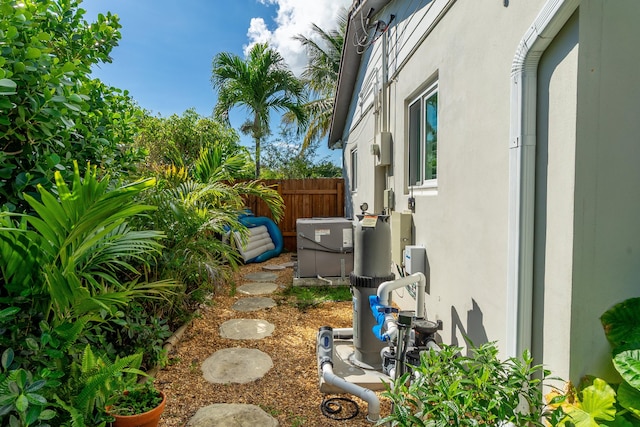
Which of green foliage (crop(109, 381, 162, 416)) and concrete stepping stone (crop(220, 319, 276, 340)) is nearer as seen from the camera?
green foliage (crop(109, 381, 162, 416))

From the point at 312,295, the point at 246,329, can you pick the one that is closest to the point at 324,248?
the point at 312,295

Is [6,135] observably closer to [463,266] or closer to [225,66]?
[463,266]

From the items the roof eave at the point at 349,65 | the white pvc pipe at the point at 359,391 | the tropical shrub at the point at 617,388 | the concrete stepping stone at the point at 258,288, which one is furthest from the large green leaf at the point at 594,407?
the roof eave at the point at 349,65

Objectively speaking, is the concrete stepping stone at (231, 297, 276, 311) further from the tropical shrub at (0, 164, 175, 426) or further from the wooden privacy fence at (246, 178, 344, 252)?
the wooden privacy fence at (246, 178, 344, 252)

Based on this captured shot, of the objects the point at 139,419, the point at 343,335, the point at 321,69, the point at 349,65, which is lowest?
the point at 343,335

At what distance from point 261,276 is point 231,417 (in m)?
4.12

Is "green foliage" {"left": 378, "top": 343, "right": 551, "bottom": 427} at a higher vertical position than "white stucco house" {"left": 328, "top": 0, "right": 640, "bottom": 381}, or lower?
lower

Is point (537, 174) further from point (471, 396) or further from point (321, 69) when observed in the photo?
point (321, 69)

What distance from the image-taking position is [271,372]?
116 inches

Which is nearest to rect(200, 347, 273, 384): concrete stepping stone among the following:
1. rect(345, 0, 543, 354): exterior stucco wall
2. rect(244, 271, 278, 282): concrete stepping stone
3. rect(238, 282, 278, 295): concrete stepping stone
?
rect(345, 0, 543, 354): exterior stucco wall

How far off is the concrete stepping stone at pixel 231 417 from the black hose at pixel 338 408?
355mm

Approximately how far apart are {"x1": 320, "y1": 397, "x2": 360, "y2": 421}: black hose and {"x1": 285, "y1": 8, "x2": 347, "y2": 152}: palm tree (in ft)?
41.6

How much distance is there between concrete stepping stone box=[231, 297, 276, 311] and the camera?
15.1 feet

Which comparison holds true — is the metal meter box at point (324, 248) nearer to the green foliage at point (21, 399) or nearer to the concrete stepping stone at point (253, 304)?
the concrete stepping stone at point (253, 304)
